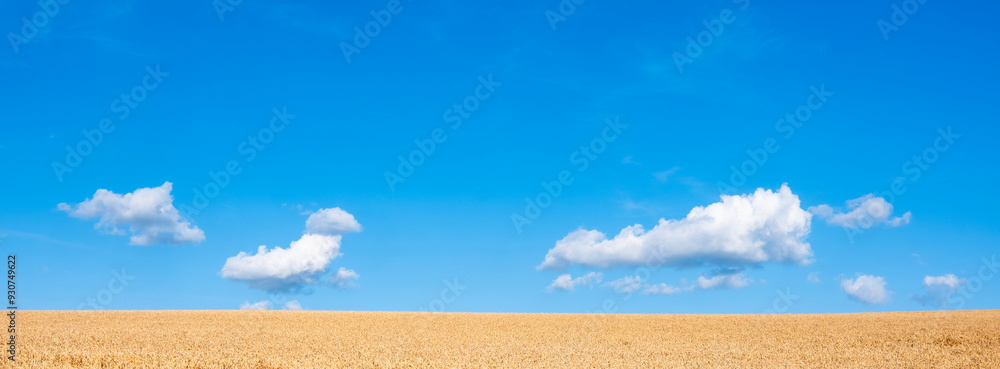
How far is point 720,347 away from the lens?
2984 centimetres

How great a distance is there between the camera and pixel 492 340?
1222 inches

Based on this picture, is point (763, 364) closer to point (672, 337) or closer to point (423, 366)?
point (672, 337)

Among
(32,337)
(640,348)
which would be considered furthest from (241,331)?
(640,348)

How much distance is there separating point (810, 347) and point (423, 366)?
17.7 metres

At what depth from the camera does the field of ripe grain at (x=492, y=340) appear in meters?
23.5

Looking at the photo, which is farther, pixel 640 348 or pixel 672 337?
pixel 672 337

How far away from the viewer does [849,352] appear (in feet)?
91.2

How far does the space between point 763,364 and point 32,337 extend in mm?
29839

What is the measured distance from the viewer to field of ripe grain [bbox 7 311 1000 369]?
2352 centimetres

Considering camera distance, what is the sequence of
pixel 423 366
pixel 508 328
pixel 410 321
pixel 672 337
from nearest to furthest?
1. pixel 423 366
2. pixel 672 337
3. pixel 508 328
4. pixel 410 321

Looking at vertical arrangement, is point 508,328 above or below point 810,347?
above

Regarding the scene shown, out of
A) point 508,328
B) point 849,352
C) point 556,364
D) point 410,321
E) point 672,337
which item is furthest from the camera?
point 410,321

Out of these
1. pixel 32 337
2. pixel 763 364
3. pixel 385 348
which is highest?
pixel 32 337

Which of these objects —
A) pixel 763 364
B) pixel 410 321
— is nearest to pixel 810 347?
pixel 763 364
